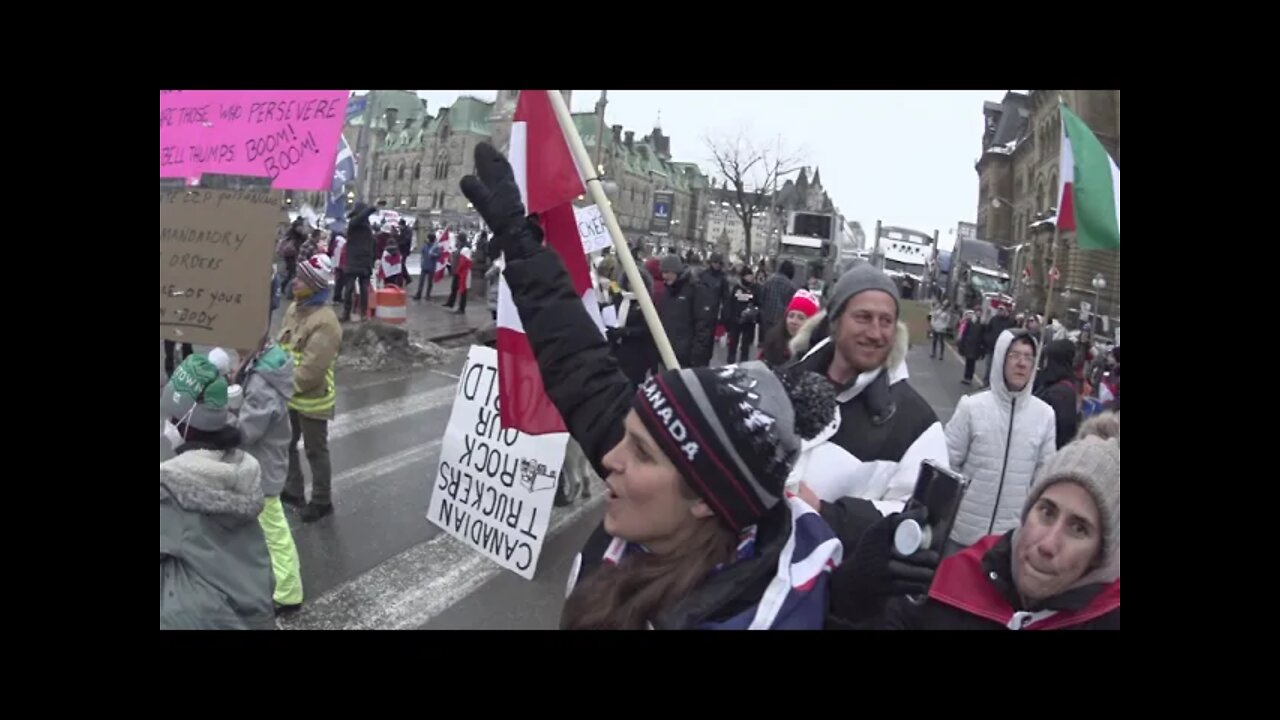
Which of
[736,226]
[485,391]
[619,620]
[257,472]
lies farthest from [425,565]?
[736,226]

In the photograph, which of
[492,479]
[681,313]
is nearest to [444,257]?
[681,313]

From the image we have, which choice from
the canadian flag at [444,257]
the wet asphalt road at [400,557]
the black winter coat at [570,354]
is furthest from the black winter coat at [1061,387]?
the canadian flag at [444,257]

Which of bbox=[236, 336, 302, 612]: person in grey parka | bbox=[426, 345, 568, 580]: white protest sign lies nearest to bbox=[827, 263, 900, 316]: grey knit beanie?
bbox=[426, 345, 568, 580]: white protest sign

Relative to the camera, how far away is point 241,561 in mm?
2938

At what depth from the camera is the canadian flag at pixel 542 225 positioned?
9.70 feet

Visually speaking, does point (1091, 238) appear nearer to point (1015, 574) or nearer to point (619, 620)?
point (1015, 574)

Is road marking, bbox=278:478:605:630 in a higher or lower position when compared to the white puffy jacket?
lower

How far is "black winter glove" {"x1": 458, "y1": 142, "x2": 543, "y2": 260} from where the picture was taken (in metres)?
2.25

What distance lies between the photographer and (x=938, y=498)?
1592mm

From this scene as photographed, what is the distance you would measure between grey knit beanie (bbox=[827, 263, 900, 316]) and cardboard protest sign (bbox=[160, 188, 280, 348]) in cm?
221

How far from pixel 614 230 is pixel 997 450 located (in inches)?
105

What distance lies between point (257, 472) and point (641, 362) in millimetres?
4288

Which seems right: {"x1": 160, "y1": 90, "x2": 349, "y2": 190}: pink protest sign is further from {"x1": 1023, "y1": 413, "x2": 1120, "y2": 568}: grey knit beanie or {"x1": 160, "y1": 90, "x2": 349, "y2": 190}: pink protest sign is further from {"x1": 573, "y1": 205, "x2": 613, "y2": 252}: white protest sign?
{"x1": 573, "y1": 205, "x2": 613, "y2": 252}: white protest sign

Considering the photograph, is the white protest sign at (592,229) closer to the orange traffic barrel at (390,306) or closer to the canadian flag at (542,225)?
the canadian flag at (542,225)
